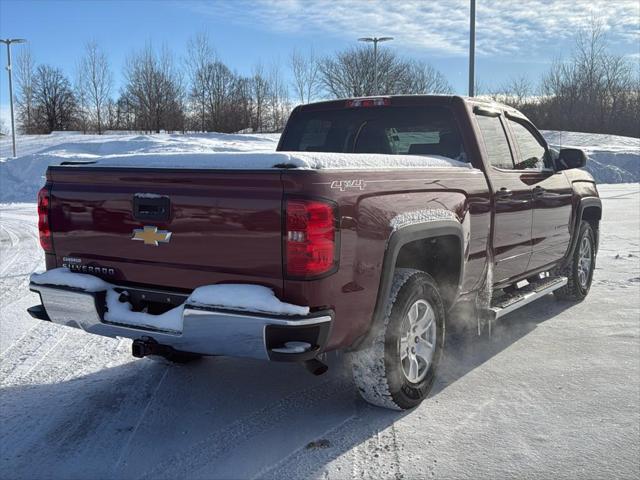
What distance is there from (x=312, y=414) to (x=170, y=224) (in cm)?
139

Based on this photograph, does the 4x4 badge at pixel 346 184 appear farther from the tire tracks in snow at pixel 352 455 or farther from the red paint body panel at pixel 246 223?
the tire tracks in snow at pixel 352 455

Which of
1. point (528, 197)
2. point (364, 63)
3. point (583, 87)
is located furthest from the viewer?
point (364, 63)

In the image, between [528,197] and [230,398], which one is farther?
[528,197]

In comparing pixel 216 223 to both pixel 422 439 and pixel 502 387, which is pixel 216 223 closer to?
pixel 422 439

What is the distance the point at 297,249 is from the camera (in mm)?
2896

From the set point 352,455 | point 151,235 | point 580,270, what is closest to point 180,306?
point 151,235

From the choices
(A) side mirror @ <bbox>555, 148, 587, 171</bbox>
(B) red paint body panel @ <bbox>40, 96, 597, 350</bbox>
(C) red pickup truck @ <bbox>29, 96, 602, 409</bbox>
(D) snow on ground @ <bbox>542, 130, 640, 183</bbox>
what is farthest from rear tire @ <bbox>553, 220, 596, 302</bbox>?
(D) snow on ground @ <bbox>542, 130, 640, 183</bbox>

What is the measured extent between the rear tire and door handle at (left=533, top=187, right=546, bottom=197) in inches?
51.2

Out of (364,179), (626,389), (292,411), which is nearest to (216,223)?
(364,179)

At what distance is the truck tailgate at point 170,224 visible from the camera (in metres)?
2.98

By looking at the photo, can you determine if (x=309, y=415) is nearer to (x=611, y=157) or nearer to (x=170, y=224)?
(x=170, y=224)

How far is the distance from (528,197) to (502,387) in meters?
1.66

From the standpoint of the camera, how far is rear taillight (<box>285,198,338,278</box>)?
288 cm

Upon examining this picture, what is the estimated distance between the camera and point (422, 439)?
3338mm
